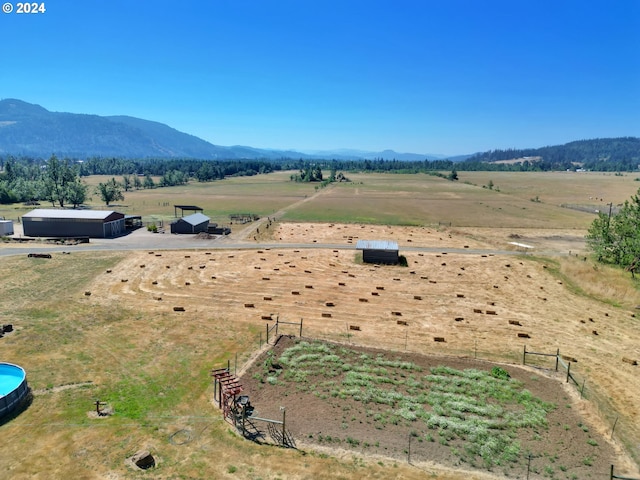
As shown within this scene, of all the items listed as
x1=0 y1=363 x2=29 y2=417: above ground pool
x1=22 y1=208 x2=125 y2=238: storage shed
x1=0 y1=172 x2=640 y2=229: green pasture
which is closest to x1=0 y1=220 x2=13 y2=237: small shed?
x1=22 y1=208 x2=125 y2=238: storage shed

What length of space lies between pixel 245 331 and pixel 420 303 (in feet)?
66.9

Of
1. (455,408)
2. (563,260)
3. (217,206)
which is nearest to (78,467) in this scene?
(455,408)

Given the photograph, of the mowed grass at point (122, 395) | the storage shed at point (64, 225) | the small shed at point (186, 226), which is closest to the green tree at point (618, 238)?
the mowed grass at point (122, 395)

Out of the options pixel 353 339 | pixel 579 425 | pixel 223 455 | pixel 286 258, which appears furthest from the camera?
pixel 286 258

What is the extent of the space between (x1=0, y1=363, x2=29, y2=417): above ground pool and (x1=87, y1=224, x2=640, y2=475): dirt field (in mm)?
14589

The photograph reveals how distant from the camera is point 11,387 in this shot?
81.1 feet

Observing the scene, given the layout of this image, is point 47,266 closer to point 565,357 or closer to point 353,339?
point 353,339

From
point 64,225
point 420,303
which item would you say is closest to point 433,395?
point 420,303

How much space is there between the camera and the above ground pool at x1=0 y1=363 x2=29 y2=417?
22.5 meters

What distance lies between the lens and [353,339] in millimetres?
35125

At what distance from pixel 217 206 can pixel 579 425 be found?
118282mm

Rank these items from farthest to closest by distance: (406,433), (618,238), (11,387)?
(618,238), (11,387), (406,433)

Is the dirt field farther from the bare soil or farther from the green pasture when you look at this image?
the green pasture

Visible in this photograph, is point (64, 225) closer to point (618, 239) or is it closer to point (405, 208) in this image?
point (405, 208)
